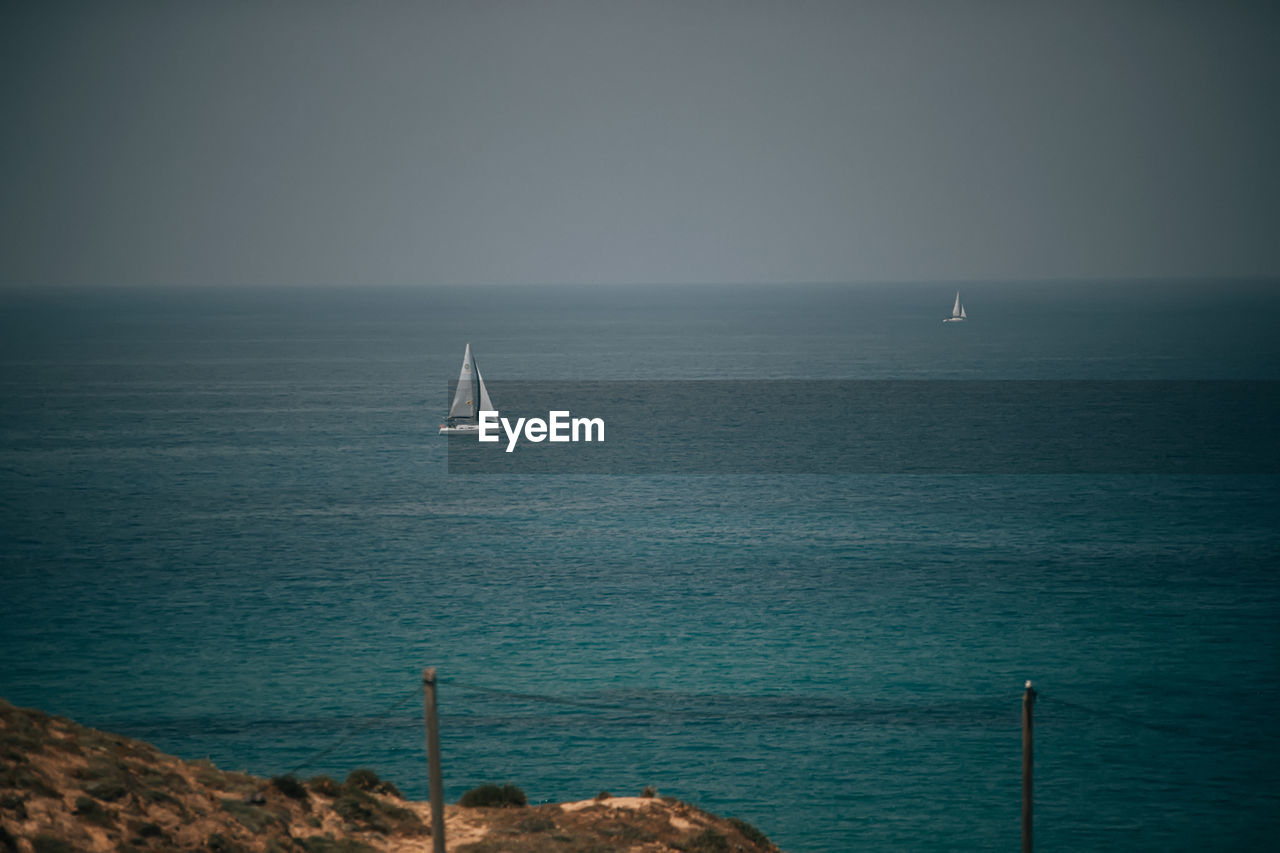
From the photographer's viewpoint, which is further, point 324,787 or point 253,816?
point 324,787

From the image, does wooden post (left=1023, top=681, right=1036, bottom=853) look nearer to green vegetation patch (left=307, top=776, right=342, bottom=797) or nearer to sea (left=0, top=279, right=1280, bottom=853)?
sea (left=0, top=279, right=1280, bottom=853)

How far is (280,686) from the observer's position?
173ft

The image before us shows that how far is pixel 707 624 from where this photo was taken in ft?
202

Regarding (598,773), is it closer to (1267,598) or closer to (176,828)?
(176,828)

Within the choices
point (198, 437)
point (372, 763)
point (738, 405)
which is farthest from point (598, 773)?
point (738, 405)

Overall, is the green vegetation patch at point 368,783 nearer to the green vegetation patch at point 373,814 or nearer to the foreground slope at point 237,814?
the foreground slope at point 237,814

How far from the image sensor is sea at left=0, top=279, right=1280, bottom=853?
43938mm

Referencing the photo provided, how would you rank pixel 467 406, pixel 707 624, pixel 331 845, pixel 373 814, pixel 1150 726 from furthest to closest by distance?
1. pixel 467 406
2. pixel 707 624
3. pixel 1150 726
4. pixel 373 814
5. pixel 331 845

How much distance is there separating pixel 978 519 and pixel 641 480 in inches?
1217

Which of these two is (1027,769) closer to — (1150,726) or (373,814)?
(373,814)

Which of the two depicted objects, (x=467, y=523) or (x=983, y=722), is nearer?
(x=983, y=722)

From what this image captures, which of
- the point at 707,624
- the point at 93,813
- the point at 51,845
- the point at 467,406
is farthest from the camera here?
the point at 467,406

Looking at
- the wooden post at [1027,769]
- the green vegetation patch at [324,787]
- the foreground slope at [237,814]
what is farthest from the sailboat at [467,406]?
the wooden post at [1027,769]

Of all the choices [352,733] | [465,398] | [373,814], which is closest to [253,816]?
[373,814]
